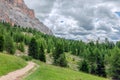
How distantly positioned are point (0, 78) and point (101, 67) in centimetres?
6710

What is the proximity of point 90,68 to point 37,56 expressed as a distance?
72.7 ft

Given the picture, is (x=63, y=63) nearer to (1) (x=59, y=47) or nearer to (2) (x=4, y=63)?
(1) (x=59, y=47)

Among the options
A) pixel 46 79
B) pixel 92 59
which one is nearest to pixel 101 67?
pixel 92 59

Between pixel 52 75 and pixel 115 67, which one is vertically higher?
pixel 52 75

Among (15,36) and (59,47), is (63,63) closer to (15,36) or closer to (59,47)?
(59,47)

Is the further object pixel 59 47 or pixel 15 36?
pixel 15 36

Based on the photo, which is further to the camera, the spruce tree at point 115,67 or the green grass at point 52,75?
the spruce tree at point 115,67

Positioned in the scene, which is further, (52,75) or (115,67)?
(115,67)

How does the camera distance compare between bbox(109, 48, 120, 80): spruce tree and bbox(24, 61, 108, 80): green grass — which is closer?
bbox(24, 61, 108, 80): green grass

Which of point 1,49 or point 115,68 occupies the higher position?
point 1,49

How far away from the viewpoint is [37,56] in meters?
113

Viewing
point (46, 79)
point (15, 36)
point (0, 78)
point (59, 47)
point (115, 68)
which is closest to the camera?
point (0, 78)

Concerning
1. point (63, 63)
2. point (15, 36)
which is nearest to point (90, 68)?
point (63, 63)

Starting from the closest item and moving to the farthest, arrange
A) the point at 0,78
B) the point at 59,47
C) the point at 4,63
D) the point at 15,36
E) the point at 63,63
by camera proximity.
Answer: the point at 0,78
the point at 4,63
the point at 63,63
the point at 59,47
the point at 15,36
